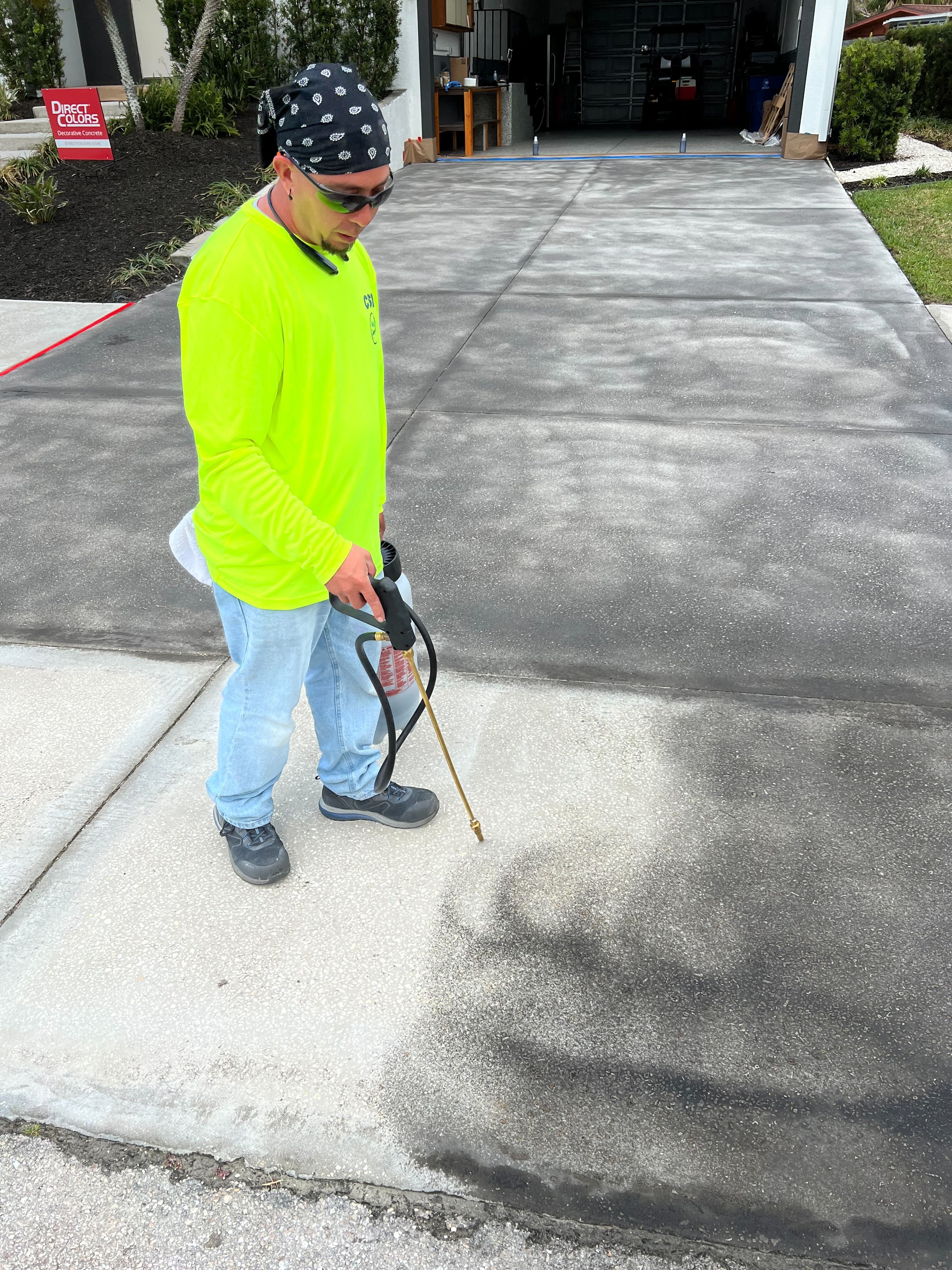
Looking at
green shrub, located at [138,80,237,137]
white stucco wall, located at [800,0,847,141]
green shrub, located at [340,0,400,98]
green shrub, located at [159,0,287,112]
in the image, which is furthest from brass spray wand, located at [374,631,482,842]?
white stucco wall, located at [800,0,847,141]

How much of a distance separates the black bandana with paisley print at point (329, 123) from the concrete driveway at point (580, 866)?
174 cm

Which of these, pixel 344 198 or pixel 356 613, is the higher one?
pixel 344 198

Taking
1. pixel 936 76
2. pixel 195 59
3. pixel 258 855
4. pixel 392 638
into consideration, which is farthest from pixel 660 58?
pixel 258 855

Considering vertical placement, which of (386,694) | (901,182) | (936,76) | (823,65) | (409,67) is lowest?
(386,694)

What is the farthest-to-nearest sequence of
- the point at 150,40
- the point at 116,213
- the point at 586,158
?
1. the point at 586,158
2. the point at 150,40
3. the point at 116,213

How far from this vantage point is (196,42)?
11.2 m

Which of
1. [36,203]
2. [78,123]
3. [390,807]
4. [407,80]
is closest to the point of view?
[390,807]

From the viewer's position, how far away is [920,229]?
9945mm

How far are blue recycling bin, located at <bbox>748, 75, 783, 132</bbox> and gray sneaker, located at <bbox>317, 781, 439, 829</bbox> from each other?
56.9 ft

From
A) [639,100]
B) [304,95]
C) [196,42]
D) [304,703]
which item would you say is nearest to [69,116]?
[196,42]

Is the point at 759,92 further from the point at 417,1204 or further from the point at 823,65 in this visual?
the point at 417,1204

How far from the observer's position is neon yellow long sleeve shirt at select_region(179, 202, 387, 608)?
1.85 metres

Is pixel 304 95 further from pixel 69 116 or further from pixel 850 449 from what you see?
pixel 69 116

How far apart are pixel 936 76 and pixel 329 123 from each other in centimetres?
2109
